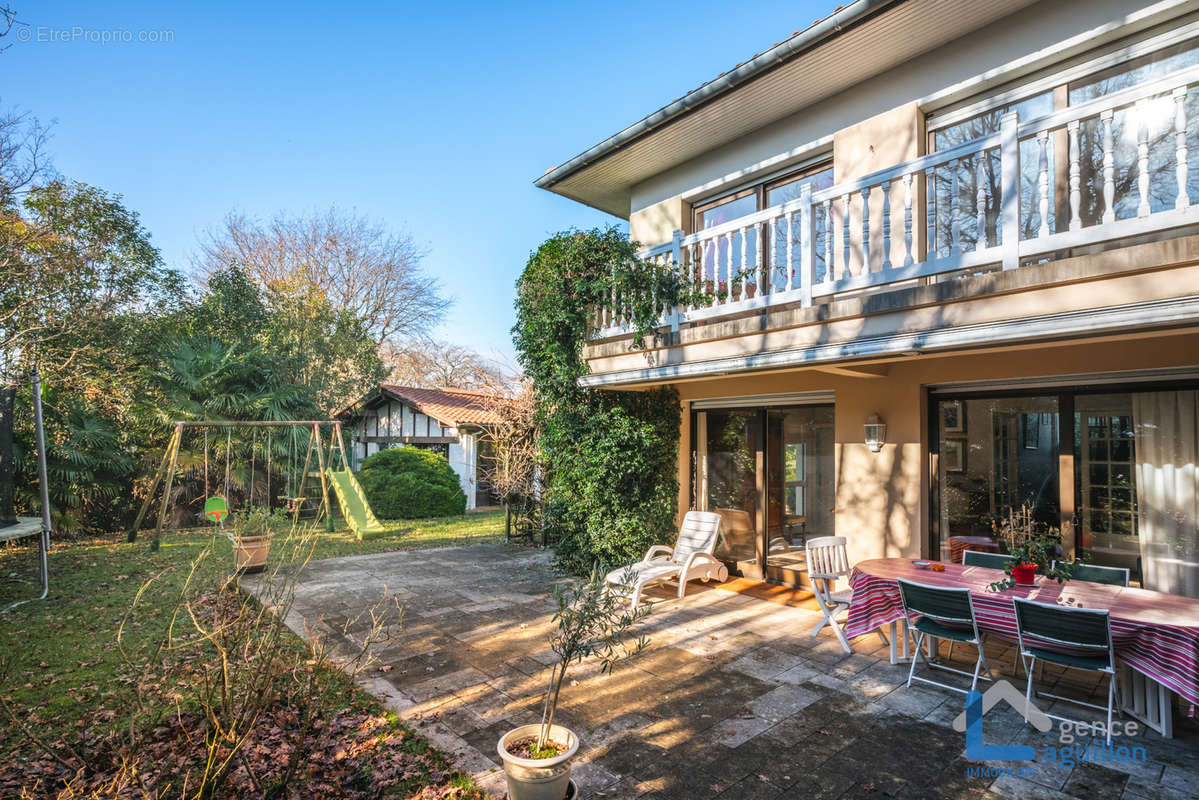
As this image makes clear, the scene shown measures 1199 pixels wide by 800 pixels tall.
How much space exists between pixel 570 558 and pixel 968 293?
20.1 feet

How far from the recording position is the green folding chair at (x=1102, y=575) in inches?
186

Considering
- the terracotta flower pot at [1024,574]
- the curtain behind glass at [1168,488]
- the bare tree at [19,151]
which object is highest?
the bare tree at [19,151]

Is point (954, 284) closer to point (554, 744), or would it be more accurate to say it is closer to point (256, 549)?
point (554, 744)

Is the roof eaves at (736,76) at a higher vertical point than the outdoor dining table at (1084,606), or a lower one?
higher

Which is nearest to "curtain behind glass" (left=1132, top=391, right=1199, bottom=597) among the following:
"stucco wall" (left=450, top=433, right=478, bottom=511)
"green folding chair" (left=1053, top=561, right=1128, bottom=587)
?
"green folding chair" (left=1053, top=561, right=1128, bottom=587)

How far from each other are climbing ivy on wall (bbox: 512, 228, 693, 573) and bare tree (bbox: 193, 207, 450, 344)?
48.4 feet

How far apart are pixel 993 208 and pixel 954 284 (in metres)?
2.34

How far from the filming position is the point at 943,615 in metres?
4.25

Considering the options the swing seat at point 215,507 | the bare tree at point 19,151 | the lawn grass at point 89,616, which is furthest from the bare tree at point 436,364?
the swing seat at point 215,507

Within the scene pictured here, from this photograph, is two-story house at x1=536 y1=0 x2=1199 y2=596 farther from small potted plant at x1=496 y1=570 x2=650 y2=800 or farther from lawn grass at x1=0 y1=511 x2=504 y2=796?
lawn grass at x1=0 y1=511 x2=504 y2=796

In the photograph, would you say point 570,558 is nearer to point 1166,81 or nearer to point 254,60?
point 1166,81

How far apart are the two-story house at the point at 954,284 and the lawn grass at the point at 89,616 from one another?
16.2ft

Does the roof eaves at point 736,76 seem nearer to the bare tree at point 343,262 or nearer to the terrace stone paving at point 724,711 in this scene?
the terrace stone paving at point 724,711
